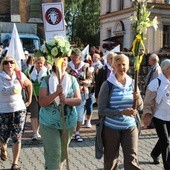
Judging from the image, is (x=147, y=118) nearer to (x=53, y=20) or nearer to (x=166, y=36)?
(x=53, y=20)

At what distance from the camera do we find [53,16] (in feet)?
36.0

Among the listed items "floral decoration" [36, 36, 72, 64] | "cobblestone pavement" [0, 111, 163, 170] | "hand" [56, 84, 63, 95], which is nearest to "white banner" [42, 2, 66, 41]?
"cobblestone pavement" [0, 111, 163, 170]

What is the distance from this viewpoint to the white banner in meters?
10.7

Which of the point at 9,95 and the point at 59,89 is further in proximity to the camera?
the point at 9,95

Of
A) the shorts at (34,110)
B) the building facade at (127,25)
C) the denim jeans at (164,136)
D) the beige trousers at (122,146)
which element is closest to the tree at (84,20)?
the building facade at (127,25)

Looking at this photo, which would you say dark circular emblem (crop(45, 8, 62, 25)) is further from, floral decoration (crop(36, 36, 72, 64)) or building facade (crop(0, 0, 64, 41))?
building facade (crop(0, 0, 64, 41))

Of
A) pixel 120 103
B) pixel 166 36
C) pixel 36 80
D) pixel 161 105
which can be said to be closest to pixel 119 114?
pixel 120 103

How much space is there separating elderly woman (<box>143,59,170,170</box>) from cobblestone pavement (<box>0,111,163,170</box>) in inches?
30.0

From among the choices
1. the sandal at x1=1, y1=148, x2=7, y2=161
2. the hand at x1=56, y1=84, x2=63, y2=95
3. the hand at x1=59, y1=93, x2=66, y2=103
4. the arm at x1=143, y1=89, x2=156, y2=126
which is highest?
the hand at x1=56, y1=84, x2=63, y2=95

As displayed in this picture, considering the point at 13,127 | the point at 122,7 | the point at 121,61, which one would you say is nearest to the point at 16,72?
the point at 13,127

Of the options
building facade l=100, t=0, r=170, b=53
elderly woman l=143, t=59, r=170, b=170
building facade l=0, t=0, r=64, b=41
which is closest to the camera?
elderly woman l=143, t=59, r=170, b=170

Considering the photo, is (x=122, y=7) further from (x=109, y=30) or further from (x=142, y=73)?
(x=142, y=73)

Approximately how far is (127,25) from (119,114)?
36.6 metres

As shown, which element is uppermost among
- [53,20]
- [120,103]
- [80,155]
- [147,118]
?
[53,20]
